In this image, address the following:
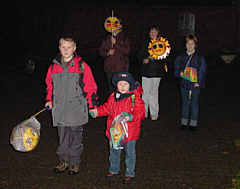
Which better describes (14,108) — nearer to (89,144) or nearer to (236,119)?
(89,144)

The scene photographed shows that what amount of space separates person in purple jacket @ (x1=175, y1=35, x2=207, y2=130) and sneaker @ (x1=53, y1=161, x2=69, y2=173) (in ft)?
10.2

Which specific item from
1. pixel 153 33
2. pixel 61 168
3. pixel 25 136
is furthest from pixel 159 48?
pixel 25 136

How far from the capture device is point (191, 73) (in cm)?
768

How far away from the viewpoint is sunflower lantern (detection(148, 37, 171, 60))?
809 cm

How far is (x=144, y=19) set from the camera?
26312 millimetres

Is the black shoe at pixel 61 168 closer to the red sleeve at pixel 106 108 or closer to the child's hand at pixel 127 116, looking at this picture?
the red sleeve at pixel 106 108

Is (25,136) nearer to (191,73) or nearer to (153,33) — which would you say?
(191,73)

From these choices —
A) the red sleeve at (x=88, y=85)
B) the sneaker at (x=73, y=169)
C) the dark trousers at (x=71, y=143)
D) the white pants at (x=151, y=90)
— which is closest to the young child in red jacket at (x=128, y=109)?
the red sleeve at (x=88, y=85)

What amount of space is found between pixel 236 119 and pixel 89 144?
3.71m

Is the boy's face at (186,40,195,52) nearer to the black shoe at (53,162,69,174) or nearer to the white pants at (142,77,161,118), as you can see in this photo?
the white pants at (142,77,161,118)

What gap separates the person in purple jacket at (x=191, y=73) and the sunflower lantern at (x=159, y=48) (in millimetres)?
429

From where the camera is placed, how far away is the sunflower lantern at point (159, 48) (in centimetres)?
809

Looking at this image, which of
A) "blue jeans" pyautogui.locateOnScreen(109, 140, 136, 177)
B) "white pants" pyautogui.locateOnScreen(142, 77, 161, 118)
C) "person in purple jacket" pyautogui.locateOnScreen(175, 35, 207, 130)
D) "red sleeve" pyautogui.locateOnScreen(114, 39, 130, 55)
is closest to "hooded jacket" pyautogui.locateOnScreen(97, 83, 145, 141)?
"blue jeans" pyautogui.locateOnScreen(109, 140, 136, 177)

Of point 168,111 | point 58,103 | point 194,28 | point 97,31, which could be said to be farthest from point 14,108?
point 194,28
